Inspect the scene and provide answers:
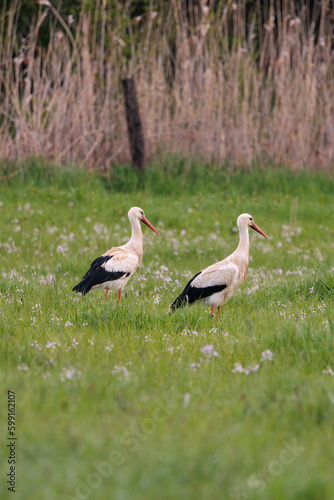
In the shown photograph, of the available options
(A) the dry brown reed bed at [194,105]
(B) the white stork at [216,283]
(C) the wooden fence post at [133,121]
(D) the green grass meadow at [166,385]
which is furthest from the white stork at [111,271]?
(A) the dry brown reed bed at [194,105]

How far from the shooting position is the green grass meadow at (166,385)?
3.12 meters

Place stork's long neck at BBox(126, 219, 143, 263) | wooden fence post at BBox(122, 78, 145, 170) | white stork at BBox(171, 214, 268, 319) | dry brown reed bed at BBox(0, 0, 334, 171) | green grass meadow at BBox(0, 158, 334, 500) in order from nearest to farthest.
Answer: green grass meadow at BBox(0, 158, 334, 500) < white stork at BBox(171, 214, 268, 319) < stork's long neck at BBox(126, 219, 143, 263) < wooden fence post at BBox(122, 78, 145, 170) < dry brown reed bed at BBox(0, 0, 334, 171)

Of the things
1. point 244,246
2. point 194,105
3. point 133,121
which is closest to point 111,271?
point 244,246

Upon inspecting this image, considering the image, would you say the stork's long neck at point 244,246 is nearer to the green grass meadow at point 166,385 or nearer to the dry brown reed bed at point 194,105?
the green grass meadow at point 166,385

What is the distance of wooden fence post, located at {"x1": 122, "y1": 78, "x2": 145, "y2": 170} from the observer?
13914mm

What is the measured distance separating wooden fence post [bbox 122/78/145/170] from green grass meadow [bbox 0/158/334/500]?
4.61m

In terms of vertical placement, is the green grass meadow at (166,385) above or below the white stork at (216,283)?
above

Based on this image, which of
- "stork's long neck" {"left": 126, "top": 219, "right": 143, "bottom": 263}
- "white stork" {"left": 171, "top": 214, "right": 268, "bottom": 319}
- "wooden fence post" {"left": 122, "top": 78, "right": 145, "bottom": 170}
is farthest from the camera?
"wooden fence post" {"left": 122, "top": 78, "right": 145, "bottom": 170}

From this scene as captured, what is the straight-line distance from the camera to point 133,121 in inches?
550

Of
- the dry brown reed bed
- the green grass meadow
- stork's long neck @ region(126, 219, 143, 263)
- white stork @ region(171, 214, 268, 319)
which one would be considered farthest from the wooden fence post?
white stork @ region(171, 214, 268, 319)

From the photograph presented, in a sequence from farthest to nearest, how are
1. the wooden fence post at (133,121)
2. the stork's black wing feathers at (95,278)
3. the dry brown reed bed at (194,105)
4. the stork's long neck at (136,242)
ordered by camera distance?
the dry brown reed bed at (194,105) → the wooden fence post at (133,121) → the stork's long neck at (136,242) → the stork's black wing feathers at (95,278)

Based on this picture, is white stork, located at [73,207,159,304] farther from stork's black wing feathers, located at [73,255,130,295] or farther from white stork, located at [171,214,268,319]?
white stork, located at [171,214,268,319]

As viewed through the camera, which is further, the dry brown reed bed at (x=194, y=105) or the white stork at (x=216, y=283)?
the dry brown reed bed at (x=194, y=105)

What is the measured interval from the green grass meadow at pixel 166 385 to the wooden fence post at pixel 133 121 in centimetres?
461
